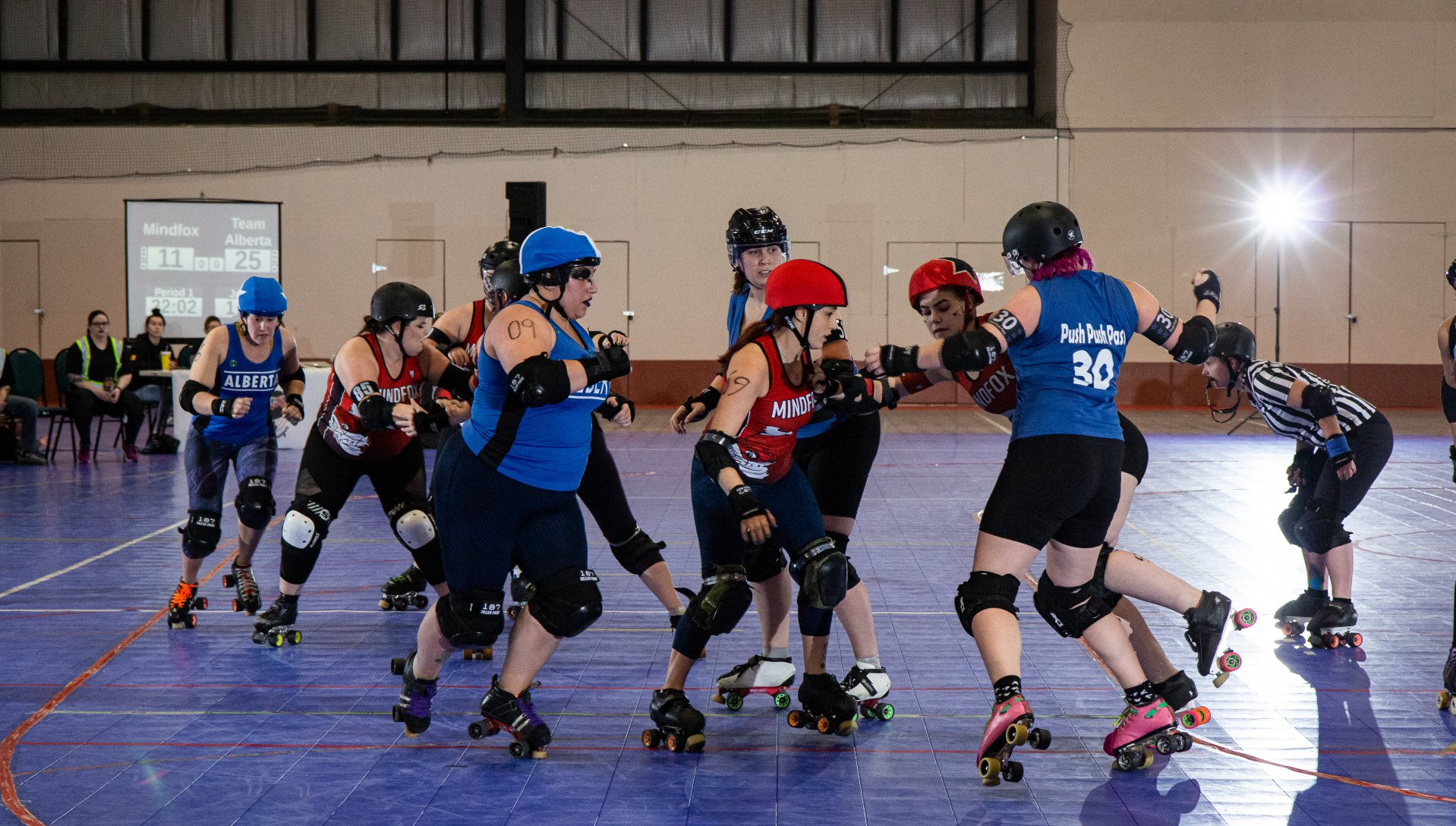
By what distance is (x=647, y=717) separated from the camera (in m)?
3.84

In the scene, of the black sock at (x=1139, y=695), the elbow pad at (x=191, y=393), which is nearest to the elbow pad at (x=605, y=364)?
the black sock at (x=1139, y=695)

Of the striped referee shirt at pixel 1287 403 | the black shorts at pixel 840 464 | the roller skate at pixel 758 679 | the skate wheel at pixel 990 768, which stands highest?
the striped referee shirt at pixel 1287 403

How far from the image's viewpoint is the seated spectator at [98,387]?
11.3 m

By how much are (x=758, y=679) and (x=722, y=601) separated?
22.4 inches

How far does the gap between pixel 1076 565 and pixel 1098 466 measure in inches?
11.6

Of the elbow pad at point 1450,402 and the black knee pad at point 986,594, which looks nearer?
the black knee pad at point 986,594

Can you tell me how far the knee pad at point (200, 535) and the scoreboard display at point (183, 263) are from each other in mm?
11531

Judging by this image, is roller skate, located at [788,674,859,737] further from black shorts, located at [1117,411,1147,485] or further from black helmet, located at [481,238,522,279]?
black helmet, located at [481,238,522,279]

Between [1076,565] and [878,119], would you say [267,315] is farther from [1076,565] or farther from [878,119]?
[878,119]

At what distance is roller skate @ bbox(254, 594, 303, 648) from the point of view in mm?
4695

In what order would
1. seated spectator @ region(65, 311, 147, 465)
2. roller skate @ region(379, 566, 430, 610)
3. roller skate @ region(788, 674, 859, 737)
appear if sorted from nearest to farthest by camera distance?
roller skate @ region(788, 674, 859, 737)
roller skate @ region(379, 566, 430, 610)
seated spectator @ region(65, 311, 147, 465)

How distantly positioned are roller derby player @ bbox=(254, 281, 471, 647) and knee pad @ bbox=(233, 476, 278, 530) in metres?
0.35

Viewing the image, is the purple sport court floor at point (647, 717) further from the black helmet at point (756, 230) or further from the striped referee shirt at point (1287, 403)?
the black helmet at point (756, 230)

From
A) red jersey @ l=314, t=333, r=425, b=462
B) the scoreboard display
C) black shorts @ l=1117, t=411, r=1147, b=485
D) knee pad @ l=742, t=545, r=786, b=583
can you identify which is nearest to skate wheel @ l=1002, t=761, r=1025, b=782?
knee pad @ l=742, t=545, r=786, b=583
